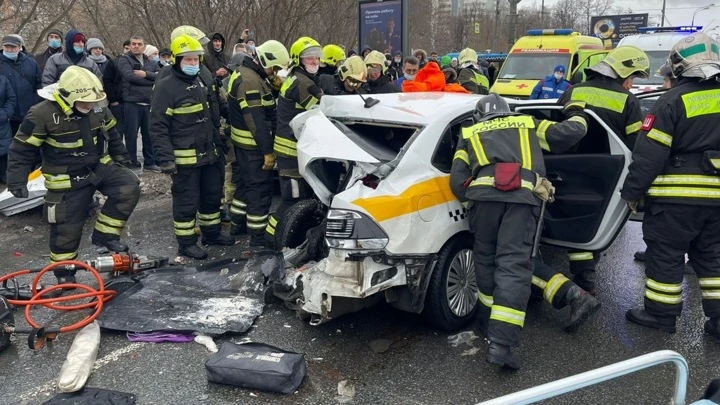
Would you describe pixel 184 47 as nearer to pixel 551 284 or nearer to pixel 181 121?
pixel 181 121

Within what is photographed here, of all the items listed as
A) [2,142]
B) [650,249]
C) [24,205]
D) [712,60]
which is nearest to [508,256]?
[650,249]

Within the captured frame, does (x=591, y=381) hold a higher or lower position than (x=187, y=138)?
lower

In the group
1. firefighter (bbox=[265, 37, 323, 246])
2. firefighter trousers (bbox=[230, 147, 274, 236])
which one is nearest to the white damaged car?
firefighter (bbox=[265, 37, 323, 246])

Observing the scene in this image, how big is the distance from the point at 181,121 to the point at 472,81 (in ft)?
15.7

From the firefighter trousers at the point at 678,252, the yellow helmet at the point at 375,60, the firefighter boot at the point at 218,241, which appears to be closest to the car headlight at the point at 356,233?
the firefighter trousers at the point at 678,252

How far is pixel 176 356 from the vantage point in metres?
4.02

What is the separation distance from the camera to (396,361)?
395cm

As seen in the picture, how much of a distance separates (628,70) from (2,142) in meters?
7.67

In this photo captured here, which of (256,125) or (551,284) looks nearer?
(551,284)

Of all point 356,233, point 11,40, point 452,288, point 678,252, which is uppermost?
point 11,40

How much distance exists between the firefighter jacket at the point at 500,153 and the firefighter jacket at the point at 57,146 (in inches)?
129

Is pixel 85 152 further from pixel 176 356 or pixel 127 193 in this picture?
pixel 176 356

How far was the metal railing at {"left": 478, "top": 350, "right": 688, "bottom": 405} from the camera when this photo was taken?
2092 mm

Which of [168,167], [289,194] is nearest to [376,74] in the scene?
[289,194]
